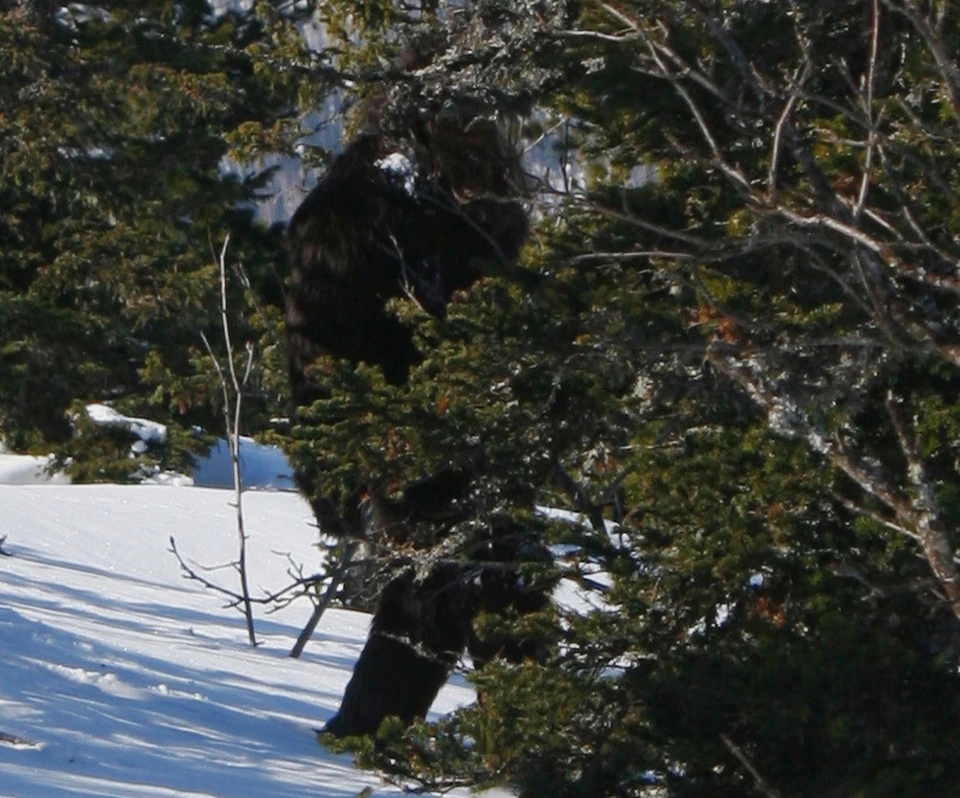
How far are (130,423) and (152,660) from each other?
11.2m

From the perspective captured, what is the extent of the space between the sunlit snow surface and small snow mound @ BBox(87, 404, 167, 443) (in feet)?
13.6

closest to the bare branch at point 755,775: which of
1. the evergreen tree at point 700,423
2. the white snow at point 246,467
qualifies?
the evergreen tree at point 700,423

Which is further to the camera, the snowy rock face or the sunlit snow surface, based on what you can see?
the snowy rock face

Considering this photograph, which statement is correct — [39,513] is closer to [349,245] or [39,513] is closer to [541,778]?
[349,245]

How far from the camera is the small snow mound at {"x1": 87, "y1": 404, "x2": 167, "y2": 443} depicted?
18.8 meters

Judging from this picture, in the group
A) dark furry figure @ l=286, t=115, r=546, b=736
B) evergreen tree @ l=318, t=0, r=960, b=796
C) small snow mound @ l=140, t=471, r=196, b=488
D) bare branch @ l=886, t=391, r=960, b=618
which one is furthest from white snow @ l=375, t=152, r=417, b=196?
small snow mound @ l=140, t=471, r=196, b=488

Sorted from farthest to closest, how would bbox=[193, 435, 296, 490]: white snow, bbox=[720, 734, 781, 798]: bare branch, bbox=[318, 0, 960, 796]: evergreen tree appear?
1. bbox=[193, 435, 296, 490]: white snow
2. bbox=[318, 0, 960, 796]: evergreen tree
3. bbox=[720, 734, 781, 798]: bare branch

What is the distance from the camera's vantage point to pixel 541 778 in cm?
519

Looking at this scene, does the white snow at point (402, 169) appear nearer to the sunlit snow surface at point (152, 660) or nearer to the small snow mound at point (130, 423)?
the sunlit snow surface at point (152, 660)

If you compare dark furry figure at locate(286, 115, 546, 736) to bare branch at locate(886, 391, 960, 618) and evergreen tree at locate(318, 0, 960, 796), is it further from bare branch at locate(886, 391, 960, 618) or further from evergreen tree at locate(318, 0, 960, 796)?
bare branch at locate(886, 391, 960, 618)

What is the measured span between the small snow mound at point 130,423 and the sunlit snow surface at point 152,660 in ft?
13.6

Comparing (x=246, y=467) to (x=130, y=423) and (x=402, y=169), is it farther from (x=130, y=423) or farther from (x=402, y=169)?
(x=402, y=169)

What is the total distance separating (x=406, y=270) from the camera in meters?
6.68

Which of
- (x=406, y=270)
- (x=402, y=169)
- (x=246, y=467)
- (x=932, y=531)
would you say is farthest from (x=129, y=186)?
(x=246, y=467)
